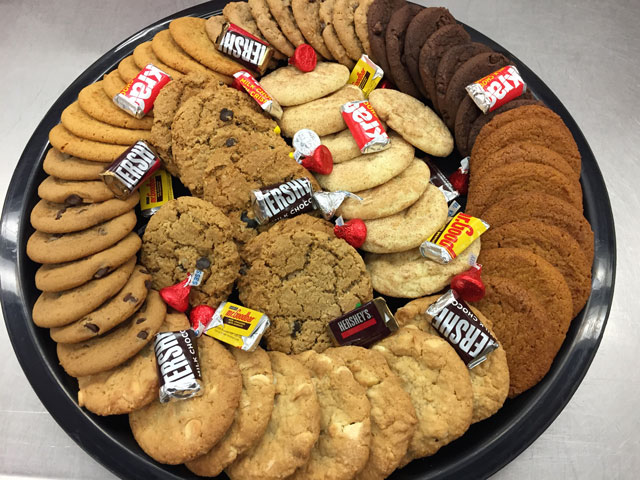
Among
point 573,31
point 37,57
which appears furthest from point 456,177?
point 37,57

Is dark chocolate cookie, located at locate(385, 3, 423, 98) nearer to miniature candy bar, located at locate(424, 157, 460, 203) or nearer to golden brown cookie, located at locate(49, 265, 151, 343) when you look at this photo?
miniature candy bar, located at locate(424, 157, 460, 203)

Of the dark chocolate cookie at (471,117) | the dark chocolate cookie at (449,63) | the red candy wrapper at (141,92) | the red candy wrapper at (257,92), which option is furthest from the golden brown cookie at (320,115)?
the red candy wrapper at (141,92)

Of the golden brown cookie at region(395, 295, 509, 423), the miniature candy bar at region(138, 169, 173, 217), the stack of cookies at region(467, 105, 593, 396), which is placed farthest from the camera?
the miniature candy bar at region(138, 169, 173, 217)

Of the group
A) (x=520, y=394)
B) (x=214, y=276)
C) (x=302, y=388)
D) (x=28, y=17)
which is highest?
(x=28, y=17)

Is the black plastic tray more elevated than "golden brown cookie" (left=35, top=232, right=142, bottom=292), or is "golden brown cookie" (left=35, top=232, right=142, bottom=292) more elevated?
"golden brown cookie" (left=35, top=232, right=142, bottom=292)

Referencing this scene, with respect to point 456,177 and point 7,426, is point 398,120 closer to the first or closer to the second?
point 456,177

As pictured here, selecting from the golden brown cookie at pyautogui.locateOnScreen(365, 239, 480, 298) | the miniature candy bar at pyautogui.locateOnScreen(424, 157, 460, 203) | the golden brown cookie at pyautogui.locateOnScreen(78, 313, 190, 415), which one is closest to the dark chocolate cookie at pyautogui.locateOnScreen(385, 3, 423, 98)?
the miniature candy bar at pyautogui.locateOnScreen(424, 157, 460, 203)
